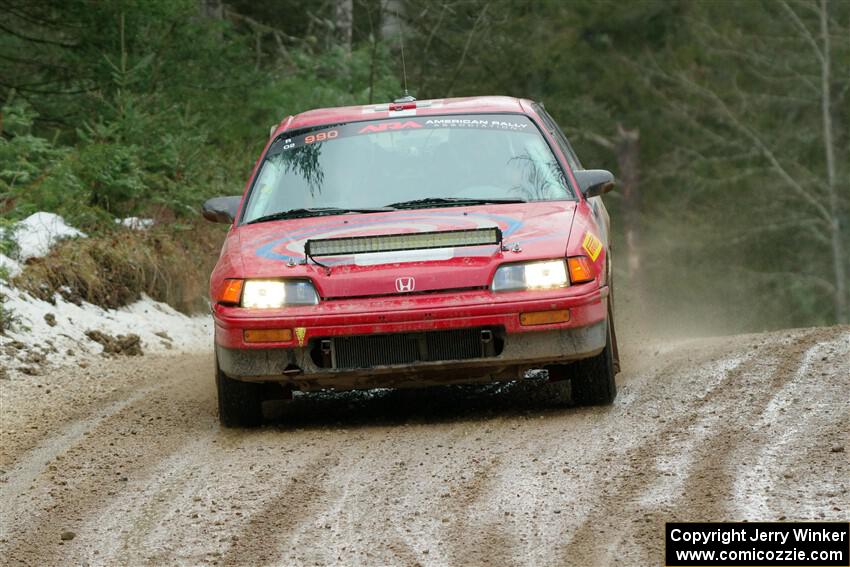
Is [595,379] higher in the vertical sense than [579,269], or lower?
lower

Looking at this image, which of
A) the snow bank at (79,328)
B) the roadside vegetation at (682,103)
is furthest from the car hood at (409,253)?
the roadside vegetation at (682,103)

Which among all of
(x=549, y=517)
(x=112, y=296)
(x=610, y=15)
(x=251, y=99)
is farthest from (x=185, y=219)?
(x=610, y=15)

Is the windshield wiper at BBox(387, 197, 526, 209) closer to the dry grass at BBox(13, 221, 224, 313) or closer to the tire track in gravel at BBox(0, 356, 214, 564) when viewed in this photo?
the tire track in gravel at BBox(0, 356, 214, 564)

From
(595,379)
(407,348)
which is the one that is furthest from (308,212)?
(595,379)

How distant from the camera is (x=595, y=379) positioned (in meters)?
7.17

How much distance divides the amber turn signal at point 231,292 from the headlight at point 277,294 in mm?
32

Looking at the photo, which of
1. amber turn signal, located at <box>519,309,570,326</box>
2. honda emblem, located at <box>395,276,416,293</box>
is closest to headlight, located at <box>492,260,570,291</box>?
amber turn signal, located at <box>519,309,570,326</box>

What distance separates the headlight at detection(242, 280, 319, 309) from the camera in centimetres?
682

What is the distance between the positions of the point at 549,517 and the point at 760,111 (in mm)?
34731

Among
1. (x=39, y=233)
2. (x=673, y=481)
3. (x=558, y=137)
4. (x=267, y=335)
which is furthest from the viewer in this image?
(x=39, y=233)

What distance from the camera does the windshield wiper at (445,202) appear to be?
7.55 m

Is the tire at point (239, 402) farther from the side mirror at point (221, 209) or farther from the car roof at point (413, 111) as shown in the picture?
the car roof at point (413, 111)

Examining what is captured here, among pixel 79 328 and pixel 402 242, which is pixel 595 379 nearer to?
pixel 402 242

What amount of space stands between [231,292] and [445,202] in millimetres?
1356
